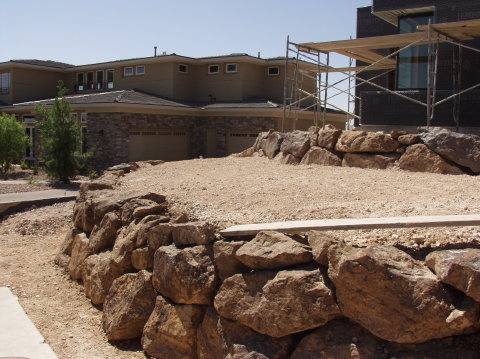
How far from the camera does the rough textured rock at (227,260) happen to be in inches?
222

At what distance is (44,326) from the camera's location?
23.0 feet

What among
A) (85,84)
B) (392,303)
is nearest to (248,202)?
(392,303)

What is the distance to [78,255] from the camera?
8.93 meters

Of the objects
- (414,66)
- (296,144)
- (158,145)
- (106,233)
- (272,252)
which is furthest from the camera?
(158,145)

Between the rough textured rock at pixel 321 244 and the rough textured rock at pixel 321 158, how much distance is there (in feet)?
18.3

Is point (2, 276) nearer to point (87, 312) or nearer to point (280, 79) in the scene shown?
point (87, 312)

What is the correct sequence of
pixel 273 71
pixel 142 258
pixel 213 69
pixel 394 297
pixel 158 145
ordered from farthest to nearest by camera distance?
pixel 213 69, pixel 273 71, pixel 158 145, pixel 142 258, pixel 394 297

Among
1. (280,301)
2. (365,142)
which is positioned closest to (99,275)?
(280,301)

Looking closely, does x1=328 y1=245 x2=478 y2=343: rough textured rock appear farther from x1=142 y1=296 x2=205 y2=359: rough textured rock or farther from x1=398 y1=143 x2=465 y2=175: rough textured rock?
x1=398 y1=143 x2=465 y2=175: rough textured rock

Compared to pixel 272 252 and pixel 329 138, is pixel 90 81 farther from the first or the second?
pixel 272 252

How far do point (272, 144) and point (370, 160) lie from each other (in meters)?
3.21

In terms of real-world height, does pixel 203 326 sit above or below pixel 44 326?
above

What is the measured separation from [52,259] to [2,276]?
1.22 metres

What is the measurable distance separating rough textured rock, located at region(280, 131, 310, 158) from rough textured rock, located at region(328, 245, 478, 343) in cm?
666
